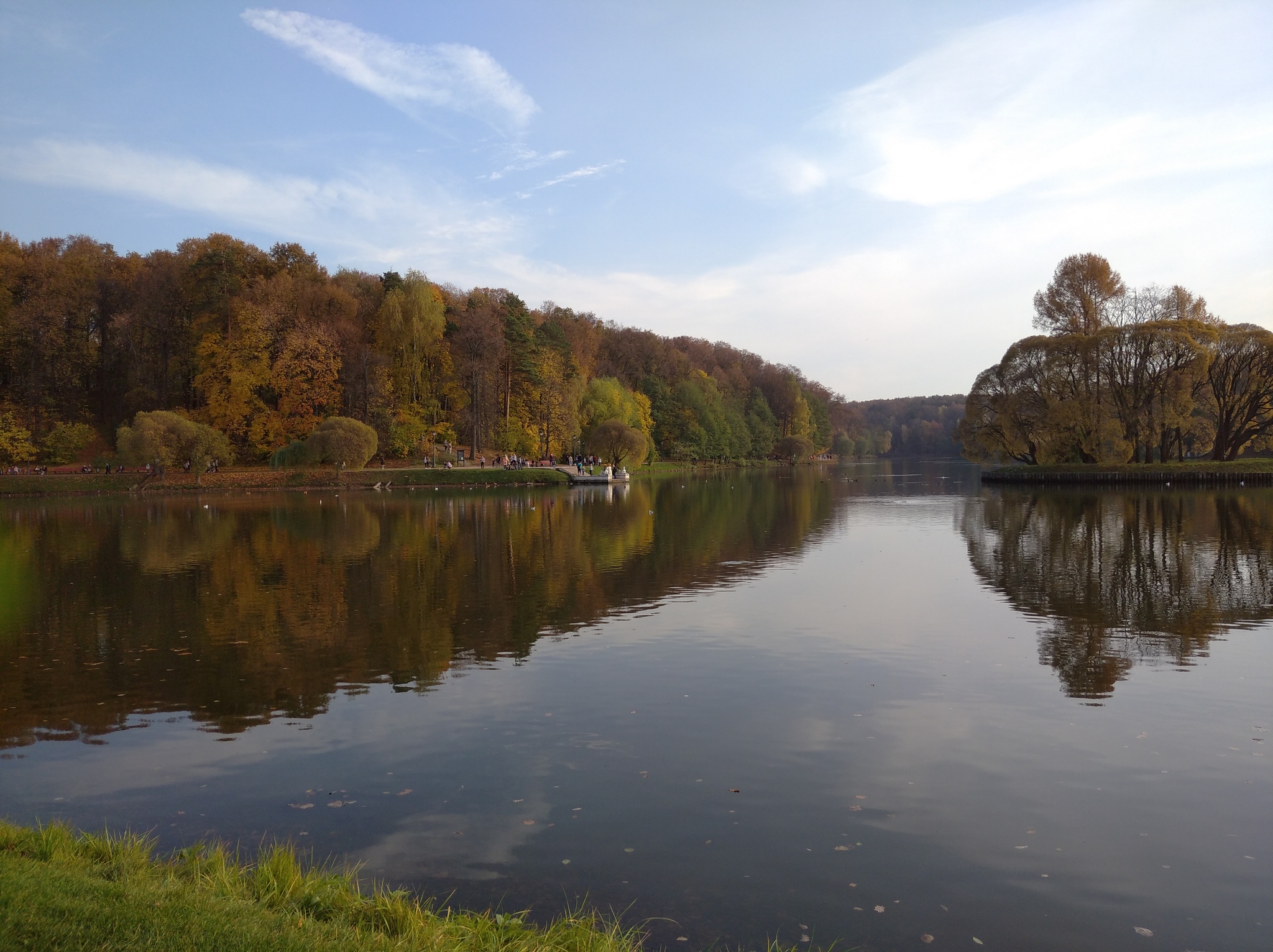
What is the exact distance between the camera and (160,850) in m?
6.18

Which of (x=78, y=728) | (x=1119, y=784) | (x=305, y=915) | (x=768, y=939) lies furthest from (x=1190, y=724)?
(x=78, y=728)

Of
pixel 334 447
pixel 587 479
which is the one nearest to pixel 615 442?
pixel 587 479

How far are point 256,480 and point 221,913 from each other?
60488 millimetres

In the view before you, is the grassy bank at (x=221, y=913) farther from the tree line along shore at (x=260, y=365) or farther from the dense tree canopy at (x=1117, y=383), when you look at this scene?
the dense tree canopy at (x=1117, y=383)

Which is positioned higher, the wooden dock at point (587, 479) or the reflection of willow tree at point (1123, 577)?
the wooden dock at point (587, 479)

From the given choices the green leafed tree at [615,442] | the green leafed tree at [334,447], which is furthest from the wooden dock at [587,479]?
the green leafed tree at [334,447]

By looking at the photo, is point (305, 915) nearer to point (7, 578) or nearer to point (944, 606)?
point (944, 606)

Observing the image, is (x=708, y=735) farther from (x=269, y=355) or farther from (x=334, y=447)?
(x=269, y=355)

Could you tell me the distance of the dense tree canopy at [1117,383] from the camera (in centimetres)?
6019

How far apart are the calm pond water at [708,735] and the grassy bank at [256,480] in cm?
3972

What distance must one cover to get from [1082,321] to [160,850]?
78033 mm

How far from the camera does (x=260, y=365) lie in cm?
6569

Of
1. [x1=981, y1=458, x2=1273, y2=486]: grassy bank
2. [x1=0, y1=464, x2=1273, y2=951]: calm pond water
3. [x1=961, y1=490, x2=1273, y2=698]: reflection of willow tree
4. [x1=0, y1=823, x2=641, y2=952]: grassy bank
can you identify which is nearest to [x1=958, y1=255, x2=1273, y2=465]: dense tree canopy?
[x1=981, y1=458, x2=1273, y2=486]: grassy bank

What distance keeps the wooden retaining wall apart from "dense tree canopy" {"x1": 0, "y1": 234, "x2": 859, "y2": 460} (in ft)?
134
